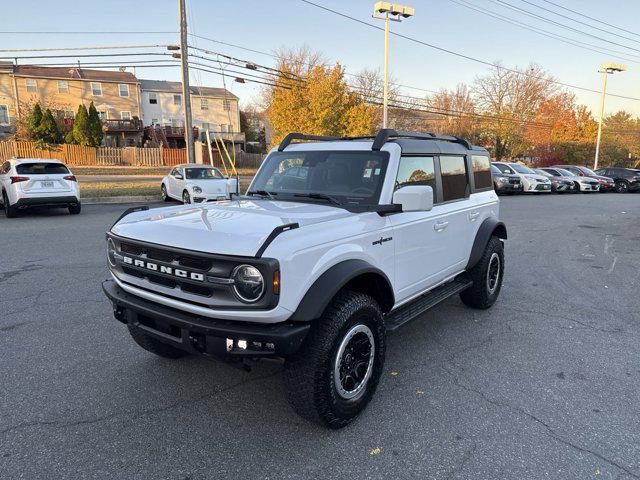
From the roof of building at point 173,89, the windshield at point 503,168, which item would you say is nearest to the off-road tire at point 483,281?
the windshield at point 503,168

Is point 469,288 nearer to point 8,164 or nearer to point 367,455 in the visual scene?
point 367,455

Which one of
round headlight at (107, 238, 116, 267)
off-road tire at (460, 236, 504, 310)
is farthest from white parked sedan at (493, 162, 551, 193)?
round headlight at (107, 238, 116, 267)

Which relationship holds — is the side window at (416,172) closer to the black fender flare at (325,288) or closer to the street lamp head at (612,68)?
the black fender flare at (325,288)

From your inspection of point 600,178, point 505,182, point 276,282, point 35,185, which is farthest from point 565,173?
point 276,282

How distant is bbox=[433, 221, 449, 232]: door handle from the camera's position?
3.99 m

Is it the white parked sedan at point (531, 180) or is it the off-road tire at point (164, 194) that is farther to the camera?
the white parked sedan at point (531, 180)

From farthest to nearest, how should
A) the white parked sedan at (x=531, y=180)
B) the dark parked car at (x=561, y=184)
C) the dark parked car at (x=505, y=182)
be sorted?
the dark parked car at (x=561, y=184) → the white parked sedan at (x=531, y=180) → the dark parked car at (x=505, y=182)

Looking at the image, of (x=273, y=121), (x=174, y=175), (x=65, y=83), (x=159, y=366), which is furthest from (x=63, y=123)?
(x=159, y=366)

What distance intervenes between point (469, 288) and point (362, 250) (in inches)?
100

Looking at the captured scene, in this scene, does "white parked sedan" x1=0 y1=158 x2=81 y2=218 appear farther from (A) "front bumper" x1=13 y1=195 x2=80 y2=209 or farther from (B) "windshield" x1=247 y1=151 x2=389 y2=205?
(B) "windshield" x1=247 y1=151 x2=389 y2=205

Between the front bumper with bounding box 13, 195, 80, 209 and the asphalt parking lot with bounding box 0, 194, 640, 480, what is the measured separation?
7.02 metres

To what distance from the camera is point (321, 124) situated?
81.7 ft

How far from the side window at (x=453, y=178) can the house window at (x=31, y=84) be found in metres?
53.4

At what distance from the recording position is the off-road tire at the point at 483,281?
4969 millimetres
